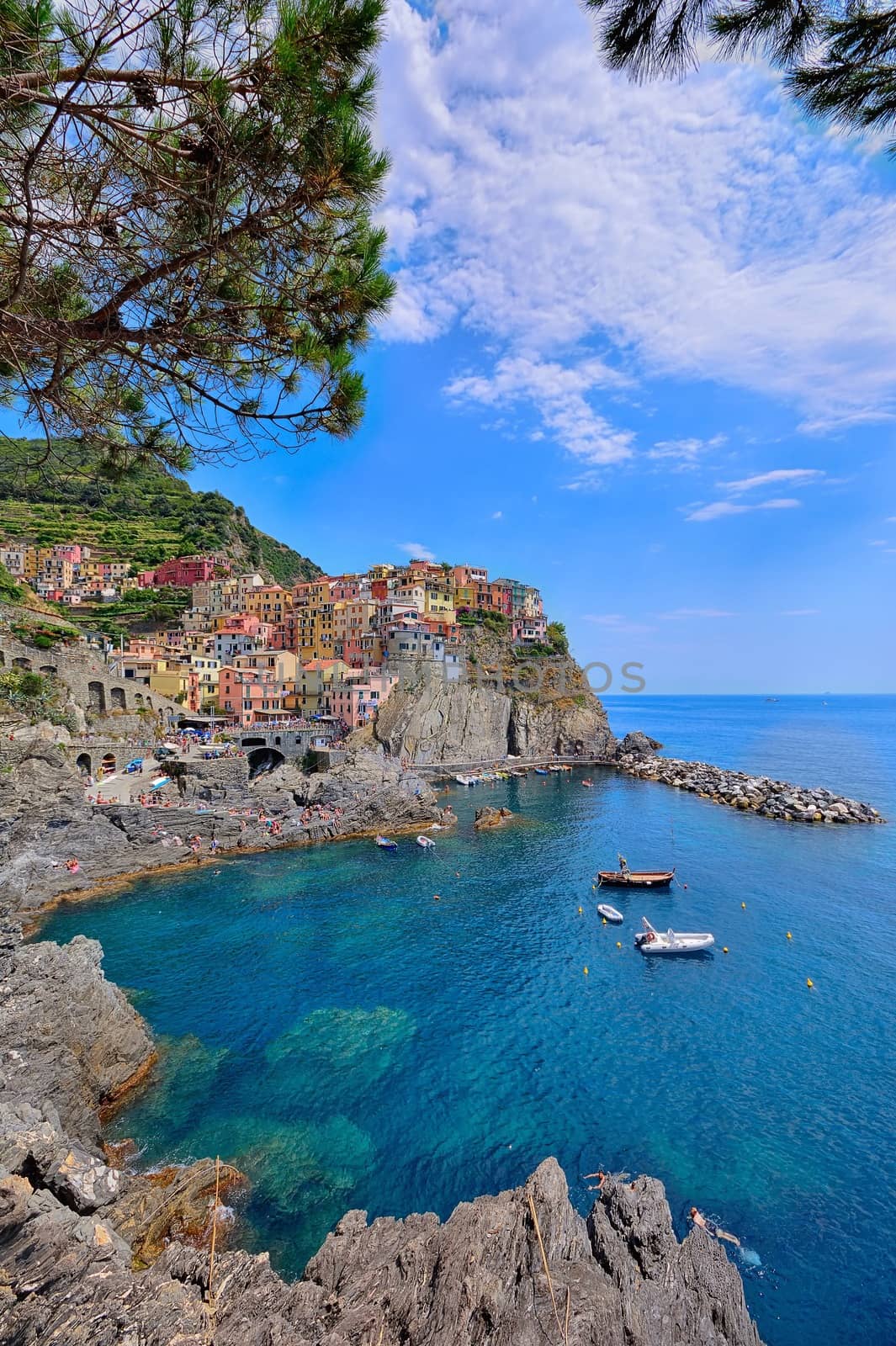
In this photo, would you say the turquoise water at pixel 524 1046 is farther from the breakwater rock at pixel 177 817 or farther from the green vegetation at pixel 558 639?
the green vegetation at pixel 558 639

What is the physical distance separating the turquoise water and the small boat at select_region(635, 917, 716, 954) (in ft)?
2.00

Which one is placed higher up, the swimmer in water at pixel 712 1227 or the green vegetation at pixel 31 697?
the green vegetation at pixel 31 697

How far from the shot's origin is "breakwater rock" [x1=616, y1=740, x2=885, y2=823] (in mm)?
42031

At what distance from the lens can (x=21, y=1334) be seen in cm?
491

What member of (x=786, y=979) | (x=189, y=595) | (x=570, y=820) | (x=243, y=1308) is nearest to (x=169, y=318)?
(x=243, y=1308)

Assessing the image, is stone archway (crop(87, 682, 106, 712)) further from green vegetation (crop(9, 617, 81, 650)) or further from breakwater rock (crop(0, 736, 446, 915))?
breakwater rock (crop(0, 736, 446, 915))

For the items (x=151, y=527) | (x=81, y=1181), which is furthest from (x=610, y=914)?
Result: (x=151, y=527)

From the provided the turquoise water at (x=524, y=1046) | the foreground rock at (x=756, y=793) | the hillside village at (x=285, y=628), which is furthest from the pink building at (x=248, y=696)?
the foreground rock at (x=756, y=793)

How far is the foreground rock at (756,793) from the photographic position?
42.0 metres

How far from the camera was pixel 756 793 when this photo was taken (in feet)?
156

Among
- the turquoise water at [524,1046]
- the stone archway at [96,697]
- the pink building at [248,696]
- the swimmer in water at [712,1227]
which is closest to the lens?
the swimmer in water at [712,1227]

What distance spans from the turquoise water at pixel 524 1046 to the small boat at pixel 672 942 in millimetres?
609

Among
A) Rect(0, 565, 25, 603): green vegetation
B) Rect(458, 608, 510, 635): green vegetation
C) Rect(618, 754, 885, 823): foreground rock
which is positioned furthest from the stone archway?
Rect(618, 754, 885, 823): foreground rock

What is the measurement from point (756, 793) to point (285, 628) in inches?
2093
